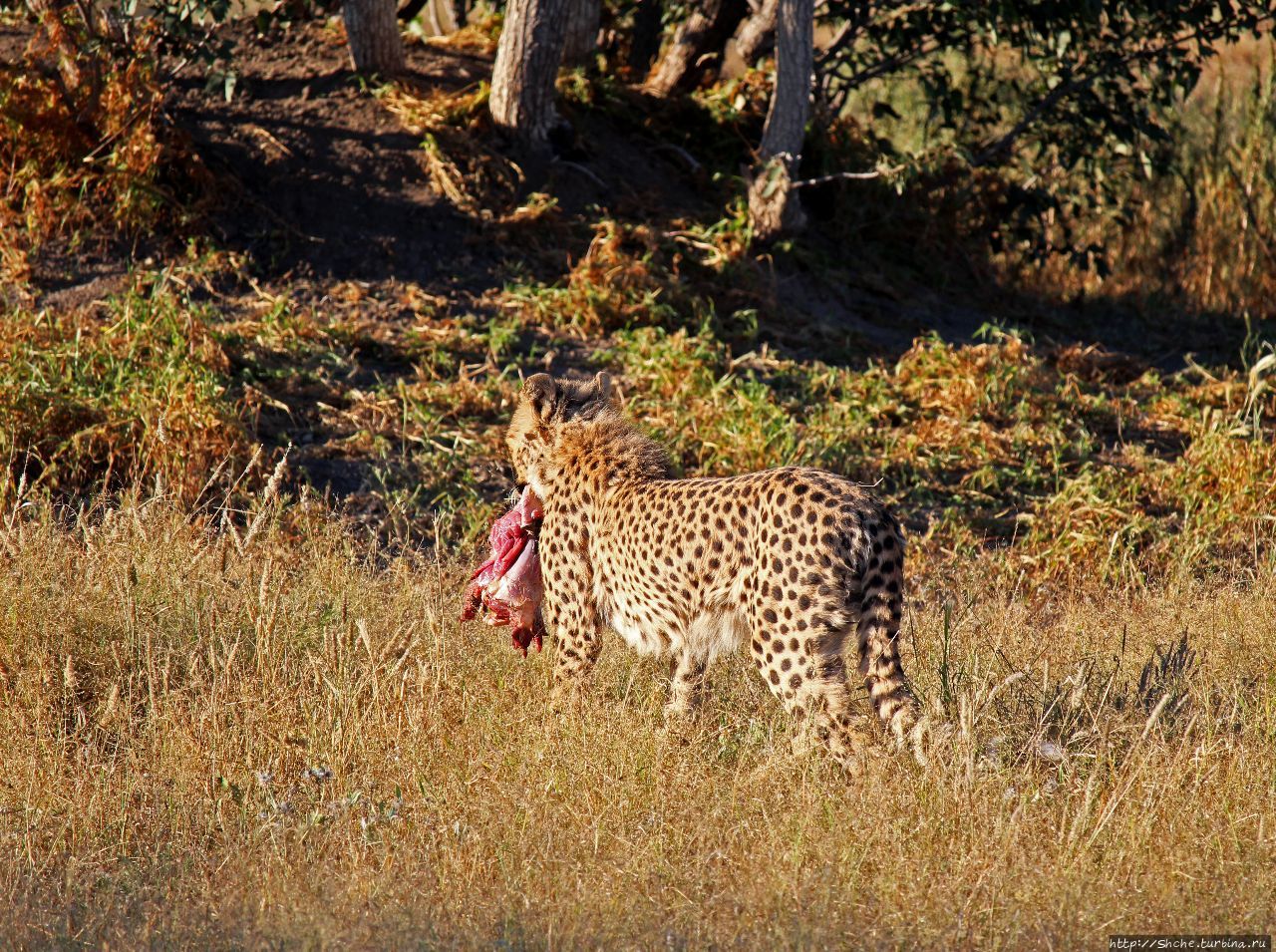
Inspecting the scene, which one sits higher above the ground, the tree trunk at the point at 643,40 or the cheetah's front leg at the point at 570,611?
the tree trunk at the point at 643,40

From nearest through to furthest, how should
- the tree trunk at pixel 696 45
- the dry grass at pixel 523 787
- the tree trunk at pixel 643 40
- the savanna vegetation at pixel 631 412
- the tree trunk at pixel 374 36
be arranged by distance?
the dry grass at pixel 523 787 → the savanna vegetation at pixel 631 412 → the tree trunk at pixel 374 36 → the tree trunk at pixel 696 45 → the tree trunk at pixel 643 40

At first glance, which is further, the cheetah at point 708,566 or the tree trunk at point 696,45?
the tree trunk at point 696,45

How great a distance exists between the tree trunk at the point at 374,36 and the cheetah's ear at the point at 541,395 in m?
4.10

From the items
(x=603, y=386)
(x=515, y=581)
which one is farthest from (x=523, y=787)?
(x=603, y=386)

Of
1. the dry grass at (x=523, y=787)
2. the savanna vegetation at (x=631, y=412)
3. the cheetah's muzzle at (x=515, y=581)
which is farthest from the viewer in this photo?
the cheetah's muzzle at (x=515, y=581)

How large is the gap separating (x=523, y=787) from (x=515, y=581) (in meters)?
0.95

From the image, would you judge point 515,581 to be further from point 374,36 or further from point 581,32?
point 581,32

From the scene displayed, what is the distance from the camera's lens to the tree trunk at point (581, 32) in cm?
893

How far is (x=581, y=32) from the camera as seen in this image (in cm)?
908

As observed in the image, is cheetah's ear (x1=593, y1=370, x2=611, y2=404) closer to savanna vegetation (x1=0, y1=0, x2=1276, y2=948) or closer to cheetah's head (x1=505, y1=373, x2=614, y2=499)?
cheetah's head (x1=505, y1=373, x2=614, y2=499)

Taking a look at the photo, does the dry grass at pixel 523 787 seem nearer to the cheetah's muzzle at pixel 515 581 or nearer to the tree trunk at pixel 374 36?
the cheetah's muzzle at pixel 515 581

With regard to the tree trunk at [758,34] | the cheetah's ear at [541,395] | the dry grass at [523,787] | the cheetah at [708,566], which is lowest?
the dry grass at [523,787]

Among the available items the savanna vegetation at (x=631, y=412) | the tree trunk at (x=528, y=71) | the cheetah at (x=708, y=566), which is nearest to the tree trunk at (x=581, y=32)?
the savanna vegetation at (x=631, y=412)

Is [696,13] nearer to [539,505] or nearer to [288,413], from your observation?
[288,413]
